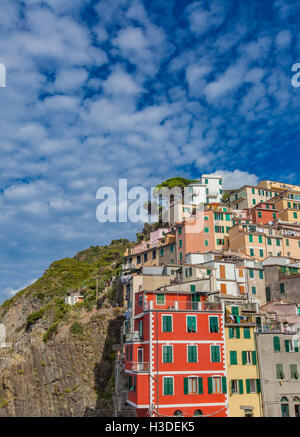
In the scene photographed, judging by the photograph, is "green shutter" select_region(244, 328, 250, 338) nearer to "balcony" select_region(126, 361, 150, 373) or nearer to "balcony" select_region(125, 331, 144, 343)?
"balcony" select_region(125, 331, 144, 343)

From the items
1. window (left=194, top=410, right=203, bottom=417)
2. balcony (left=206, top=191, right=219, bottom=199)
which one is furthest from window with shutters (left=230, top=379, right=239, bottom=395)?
balcony (left=206, top=191, right=219, bottom=199)

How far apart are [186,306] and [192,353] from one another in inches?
205

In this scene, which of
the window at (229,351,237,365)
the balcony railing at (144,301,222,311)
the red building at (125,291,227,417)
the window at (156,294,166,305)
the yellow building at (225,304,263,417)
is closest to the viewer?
the red building at (125,291,227,417)

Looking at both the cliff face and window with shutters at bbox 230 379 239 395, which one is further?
the cliff face

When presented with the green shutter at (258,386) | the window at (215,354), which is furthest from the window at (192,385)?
the green shutter at (258,386)

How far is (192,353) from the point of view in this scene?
3662cm

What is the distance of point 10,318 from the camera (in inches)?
4375

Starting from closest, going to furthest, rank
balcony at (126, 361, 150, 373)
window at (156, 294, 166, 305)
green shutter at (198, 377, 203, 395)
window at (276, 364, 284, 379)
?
balcony at (126, 361, 150, 373) < green shutter at (198, 377, 203, 395) < window at (276, 364, 284, 379) < window at (156, 294, 166, 305)

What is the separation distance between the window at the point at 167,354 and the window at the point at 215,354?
4.10 metres

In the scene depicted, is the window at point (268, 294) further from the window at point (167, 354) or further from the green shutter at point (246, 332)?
the window at point (167, 354)

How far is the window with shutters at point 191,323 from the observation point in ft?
123

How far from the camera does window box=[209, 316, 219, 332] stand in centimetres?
3799

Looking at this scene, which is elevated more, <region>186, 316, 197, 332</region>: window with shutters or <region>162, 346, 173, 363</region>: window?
<region>186, 316, 197, 332</region>: window with shutters
